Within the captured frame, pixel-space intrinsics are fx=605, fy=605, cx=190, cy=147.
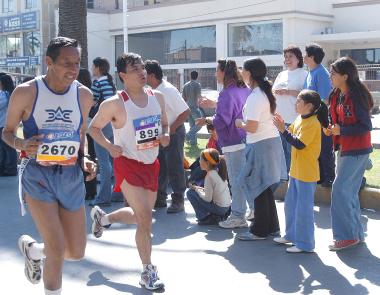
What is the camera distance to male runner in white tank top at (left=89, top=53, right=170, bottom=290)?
5141 mm

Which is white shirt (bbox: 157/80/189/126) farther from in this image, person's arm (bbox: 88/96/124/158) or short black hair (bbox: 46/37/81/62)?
short black hair (bbox: 46/37/81/62)

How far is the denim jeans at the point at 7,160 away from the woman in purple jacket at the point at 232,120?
20.0ft

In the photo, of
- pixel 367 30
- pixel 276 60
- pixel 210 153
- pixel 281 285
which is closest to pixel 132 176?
pixel 281 285

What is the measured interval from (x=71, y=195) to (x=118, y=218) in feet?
3.74

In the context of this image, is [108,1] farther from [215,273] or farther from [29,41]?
[215,273]

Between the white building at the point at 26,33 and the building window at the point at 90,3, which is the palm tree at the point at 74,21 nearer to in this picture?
the white building at the point at 26,33

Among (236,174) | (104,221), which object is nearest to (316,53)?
(236,174)

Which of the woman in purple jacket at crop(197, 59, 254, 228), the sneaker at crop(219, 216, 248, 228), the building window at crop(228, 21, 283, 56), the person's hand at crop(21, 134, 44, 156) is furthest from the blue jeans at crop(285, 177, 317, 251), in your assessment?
the building window at crop(228, 21, 283, 56)

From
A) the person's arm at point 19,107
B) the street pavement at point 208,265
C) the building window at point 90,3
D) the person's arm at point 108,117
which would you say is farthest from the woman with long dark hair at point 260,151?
the building window at point 90,3

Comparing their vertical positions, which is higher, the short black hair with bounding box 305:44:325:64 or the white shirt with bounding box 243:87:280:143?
the short black hair with bounding box 305:44:325:64

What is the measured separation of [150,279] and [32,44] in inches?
1854

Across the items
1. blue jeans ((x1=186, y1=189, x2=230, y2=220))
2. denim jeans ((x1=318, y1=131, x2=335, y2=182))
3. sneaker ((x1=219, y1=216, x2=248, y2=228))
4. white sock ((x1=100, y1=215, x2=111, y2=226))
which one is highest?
denim jeans ((x1=318, y1=131, x2=335, y2=182))

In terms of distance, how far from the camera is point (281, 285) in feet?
17.2

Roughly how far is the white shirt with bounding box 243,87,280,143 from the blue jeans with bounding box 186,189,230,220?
1.25 m
